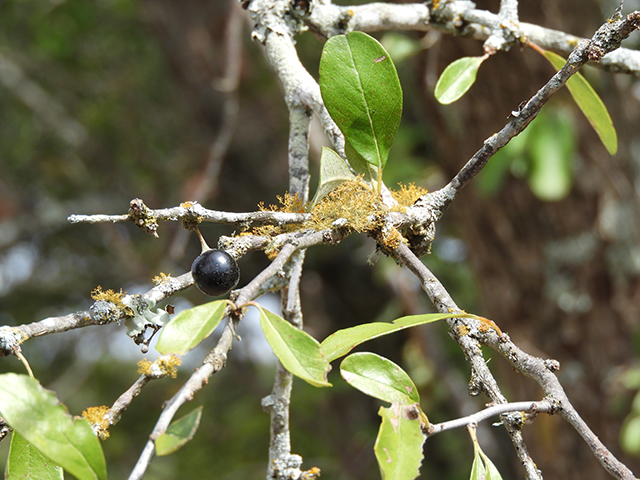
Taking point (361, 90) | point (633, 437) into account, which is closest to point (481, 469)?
point (361, 90)

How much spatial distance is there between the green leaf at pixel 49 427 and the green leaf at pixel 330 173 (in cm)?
37

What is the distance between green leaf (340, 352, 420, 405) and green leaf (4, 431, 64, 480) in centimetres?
34

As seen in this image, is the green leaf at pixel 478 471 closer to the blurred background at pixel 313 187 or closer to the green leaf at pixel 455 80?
the green leaf at pixel 455 80

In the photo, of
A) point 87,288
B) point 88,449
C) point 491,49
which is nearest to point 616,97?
point 491,49

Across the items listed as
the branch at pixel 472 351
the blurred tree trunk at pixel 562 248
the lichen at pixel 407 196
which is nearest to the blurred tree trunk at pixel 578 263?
the blurred tree trunk at pixel 562 248

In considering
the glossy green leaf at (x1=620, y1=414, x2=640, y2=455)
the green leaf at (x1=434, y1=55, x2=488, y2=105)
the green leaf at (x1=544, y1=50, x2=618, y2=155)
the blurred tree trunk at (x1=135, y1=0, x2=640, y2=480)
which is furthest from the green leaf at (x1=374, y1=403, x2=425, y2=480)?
the blurred tree trunk at (x1=135, y1=0, x2=640, y2=480)

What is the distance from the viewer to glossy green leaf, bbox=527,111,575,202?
1563 millimetres

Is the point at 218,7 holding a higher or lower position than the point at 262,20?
higher

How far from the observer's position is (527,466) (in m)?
0.50

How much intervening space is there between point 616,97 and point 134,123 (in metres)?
2.79

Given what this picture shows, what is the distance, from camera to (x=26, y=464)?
55cm

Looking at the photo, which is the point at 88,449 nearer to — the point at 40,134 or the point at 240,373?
the point at 240,373

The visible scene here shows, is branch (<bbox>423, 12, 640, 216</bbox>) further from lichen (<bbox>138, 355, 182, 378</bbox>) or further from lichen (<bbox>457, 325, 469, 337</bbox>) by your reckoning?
lichen (<bbox>138, 355, 182, 378</bbox>)

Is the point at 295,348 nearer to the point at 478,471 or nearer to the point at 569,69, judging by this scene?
the point at 478,471
